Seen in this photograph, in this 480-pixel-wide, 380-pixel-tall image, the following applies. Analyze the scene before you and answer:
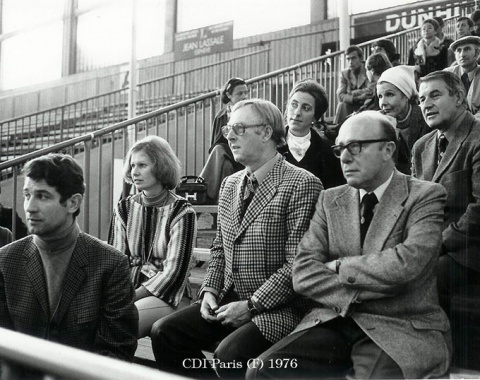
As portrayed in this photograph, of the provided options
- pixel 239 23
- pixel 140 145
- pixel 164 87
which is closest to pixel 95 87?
pixel 164 87

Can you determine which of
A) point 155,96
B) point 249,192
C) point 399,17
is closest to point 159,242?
point 249,192

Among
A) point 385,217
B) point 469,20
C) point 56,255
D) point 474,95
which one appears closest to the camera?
point 385,217

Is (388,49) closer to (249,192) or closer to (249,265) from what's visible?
(249,192)

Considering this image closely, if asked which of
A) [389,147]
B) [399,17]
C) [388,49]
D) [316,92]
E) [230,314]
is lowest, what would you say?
[230,314]

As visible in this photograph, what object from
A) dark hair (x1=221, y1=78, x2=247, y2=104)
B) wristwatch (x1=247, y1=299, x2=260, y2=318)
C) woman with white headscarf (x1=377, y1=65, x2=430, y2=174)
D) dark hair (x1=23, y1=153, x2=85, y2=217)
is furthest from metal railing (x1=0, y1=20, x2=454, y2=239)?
wristwatch (x1=247, y1=299, x2=260, y2=318)

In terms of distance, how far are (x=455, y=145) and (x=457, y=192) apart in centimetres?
→ 21

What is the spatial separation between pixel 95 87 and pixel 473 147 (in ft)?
47.4

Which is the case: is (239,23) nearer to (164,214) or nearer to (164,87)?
(164,87)

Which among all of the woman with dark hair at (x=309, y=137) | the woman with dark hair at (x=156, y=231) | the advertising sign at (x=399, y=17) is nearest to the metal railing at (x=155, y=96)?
the advertising sign at (x=399, y=17)

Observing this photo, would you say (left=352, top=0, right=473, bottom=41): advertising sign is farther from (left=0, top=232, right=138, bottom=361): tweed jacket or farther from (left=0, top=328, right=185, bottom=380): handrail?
(left=0, top=328, right=185, bottom=380): handrail

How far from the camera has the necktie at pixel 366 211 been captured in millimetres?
2029

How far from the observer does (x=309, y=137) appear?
316 centimetres

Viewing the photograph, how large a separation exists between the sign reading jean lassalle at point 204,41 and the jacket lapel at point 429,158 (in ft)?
34.5

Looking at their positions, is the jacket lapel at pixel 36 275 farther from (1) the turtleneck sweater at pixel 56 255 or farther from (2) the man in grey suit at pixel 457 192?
(2) the man in grey suit at pixel 457 192
